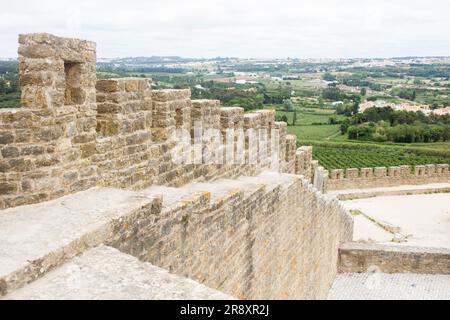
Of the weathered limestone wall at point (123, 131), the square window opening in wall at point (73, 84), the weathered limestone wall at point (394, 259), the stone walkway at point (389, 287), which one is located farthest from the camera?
the weathered limestone wall at point (394, 259)

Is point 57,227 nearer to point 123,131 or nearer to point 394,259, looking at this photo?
point 123,131

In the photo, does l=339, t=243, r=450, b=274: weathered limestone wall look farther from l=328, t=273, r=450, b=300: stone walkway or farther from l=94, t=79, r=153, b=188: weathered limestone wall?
l=94, t=79, r=153, b=188: weathered limestone wall

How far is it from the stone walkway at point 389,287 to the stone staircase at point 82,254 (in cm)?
663

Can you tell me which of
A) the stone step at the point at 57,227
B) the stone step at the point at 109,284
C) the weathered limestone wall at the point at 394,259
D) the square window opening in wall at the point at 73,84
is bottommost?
the weathered limestone wall at the point at 394,259

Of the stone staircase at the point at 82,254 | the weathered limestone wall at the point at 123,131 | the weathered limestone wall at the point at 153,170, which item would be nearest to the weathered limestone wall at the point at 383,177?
the weathered limestone wall at the point at 153,170

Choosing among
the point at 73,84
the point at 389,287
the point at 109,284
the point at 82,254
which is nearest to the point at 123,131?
the point at 73,84

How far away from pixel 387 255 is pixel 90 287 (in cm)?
878

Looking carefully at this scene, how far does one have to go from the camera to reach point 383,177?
25.4 metres

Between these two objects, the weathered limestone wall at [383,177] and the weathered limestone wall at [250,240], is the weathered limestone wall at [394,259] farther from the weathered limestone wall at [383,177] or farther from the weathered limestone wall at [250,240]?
the weathered limestone wall at [383,177]

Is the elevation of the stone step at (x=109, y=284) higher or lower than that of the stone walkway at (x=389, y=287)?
higher

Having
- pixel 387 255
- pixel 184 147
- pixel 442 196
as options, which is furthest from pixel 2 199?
pixel 442 196

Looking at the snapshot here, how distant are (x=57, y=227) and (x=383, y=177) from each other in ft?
77.9

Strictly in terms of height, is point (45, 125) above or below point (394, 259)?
above

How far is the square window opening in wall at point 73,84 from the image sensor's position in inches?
167
